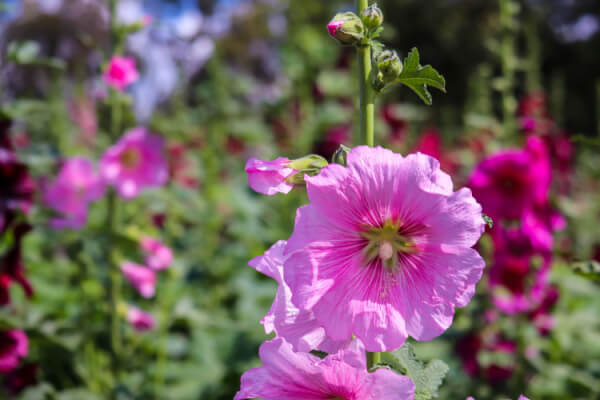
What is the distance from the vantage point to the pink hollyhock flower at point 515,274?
6.16ft

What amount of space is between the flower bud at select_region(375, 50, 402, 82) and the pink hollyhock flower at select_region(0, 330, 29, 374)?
4.31 ft

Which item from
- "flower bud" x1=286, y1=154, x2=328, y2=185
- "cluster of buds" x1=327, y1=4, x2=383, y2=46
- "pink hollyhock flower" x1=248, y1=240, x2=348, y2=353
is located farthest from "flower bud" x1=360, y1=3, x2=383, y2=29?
"pink hollyhock flower" x1=248, y1=240, x2=348, y2=353

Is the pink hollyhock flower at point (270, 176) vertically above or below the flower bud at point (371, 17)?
below

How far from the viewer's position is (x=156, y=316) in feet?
7.70

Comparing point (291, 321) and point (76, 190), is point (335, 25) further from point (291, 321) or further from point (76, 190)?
point (76, 190)

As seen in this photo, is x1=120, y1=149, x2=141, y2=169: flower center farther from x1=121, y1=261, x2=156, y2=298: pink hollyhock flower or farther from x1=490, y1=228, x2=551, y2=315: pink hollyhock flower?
x1=490, y1=228, x2=551, y2=315: pink hollyhock flower

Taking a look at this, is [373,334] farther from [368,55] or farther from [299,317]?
[368,55]

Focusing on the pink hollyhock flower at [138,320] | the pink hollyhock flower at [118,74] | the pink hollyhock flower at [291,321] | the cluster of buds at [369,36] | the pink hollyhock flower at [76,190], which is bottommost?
the pink hollyhock flower at [138,320]

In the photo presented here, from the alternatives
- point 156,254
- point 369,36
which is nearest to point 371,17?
point 369,36

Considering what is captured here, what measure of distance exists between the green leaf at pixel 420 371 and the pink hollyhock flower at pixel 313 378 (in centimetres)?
5

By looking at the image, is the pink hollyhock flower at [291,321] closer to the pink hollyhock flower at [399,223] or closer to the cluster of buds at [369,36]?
the pink hollyhock flower at [399,223]

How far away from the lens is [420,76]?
72 cm

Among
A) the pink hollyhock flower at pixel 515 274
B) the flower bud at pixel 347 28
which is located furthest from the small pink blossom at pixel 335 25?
the pink hollyhock flower at pixel 515 274

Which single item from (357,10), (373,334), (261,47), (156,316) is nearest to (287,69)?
(156,316)
